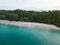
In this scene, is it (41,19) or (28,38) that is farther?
(41,19)

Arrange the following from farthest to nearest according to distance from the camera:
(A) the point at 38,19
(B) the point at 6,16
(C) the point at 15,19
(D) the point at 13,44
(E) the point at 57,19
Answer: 1. (B) the point at 6,16
2. (C) the point at 15,19
3. (A) the point at 38,19
4. (E) the point at 57,19
5. (D) the point at 13,44

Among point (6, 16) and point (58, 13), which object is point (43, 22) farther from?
point (6, 16)

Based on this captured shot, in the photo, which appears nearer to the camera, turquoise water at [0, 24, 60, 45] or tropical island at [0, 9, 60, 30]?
turquoise water at [0, 24, 60, 45]

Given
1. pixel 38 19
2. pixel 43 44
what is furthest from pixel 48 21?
pixel 43 44

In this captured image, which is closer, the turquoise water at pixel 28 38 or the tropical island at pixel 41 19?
the turquoise water at pixel 28 38

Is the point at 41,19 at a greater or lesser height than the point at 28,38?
lesser

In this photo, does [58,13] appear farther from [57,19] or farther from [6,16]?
[6,16]

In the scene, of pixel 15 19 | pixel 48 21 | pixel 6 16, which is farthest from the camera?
pixel 6 16

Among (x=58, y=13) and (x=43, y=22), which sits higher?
(x=58, y=13)

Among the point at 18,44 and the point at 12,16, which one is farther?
the point at 12,16
